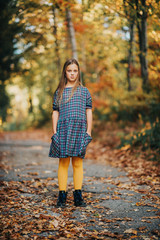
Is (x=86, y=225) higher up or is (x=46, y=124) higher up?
(x=46, y=124)

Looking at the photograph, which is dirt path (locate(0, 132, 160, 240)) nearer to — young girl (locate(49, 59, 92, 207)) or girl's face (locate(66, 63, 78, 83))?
young girl (locate(49, 59, 92, 207))

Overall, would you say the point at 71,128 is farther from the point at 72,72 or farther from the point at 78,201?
the point at 78,201

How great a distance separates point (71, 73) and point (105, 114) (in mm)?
8444

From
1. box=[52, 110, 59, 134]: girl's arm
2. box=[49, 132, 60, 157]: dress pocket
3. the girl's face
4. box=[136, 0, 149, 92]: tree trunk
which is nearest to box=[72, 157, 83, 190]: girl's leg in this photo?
box=[49, 132, 60, 157]: dress pocket

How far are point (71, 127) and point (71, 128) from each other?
0.01m

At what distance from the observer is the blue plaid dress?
324cm

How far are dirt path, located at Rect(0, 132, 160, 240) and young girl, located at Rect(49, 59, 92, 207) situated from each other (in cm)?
Answer: 36

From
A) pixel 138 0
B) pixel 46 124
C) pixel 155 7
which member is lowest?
pixel 46 124

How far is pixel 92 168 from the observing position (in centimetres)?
564

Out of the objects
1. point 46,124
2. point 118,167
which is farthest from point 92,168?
point 46,124

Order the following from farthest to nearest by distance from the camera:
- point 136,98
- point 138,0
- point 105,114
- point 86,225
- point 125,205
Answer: point 105,114 < point 136,98 < point 138,0 < point 125,205 < point 86,225

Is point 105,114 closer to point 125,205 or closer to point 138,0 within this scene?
point 138,0

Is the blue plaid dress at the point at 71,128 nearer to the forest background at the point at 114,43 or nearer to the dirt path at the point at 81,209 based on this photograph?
the dirt path at the point at 81,209

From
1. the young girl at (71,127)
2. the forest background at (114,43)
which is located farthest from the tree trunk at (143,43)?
the young girl at (71,127)
